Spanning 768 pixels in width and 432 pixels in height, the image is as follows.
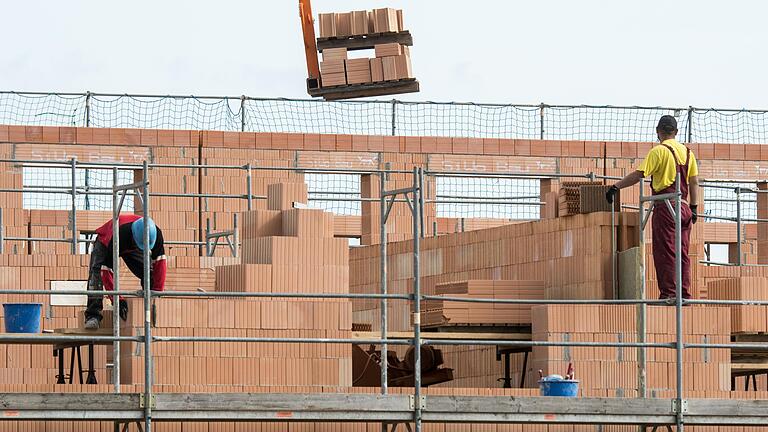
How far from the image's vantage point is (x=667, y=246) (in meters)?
18.0

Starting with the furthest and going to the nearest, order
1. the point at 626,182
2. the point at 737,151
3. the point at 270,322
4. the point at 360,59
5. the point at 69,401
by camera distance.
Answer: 1. the point at 737,151
2. the point at 360,59
3. the point at 626,182
4. the point at 270,322
5. the point at 69,401

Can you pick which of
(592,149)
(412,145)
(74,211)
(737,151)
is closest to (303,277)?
(74,211)

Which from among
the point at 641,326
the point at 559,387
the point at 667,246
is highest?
the point at 667,246

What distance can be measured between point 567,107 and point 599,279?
40.1 ft

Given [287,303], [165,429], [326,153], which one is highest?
[326,153]

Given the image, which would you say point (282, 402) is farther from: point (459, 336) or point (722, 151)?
point (722, 151)

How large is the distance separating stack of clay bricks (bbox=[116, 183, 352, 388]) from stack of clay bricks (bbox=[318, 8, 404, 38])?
7.80 meters

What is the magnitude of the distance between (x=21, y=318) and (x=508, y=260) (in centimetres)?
616

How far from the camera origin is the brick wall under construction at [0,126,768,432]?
690 inches

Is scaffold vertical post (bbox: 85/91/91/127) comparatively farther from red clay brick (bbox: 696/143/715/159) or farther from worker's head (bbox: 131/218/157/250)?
worker's head (bbox: 131/218/157/250)

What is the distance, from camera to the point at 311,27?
26078mm

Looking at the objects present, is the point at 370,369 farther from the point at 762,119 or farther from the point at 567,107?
the point at 762,119

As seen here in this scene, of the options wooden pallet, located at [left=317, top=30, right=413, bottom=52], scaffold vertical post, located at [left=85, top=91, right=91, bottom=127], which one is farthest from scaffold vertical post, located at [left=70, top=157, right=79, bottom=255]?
scaffold vertical post, located at [left=85, top=91, right=91, bottom=127]

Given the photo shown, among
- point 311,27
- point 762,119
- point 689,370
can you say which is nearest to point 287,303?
point 689,370
